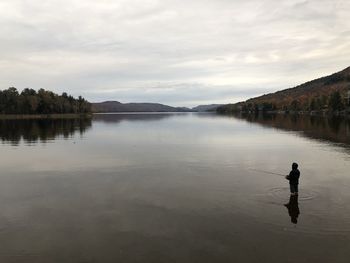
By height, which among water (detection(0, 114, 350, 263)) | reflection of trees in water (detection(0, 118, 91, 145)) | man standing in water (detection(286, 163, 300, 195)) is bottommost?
reflection of trees in water (detection(0, 118, 91, 145))

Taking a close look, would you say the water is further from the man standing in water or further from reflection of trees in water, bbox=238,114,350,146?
reflection of trees in water, bbox=238,114,350,146

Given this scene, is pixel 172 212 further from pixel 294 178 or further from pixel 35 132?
pixel 35 132

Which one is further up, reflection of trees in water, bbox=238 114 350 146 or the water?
the water

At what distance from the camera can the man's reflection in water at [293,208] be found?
1931 centimetres

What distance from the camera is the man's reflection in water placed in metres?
19.3

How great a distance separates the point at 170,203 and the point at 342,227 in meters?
9.23

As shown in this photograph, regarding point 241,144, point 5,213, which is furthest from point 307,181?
point 241,144

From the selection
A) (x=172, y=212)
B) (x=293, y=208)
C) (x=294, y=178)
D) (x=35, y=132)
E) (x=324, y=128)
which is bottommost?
(x=35, y=132)

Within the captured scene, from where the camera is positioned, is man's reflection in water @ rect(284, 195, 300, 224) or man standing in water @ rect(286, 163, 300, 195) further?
man standing in water @ rect(286, 163, 300, 195)

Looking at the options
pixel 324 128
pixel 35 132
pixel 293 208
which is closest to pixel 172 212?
pixel 293 208

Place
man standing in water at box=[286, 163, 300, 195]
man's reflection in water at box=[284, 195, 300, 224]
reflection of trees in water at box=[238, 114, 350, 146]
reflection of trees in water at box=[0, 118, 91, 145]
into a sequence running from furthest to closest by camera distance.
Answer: reflection of trees in water at box=[0, 118, 91, 145], reflection of trees in water at box=[238, 114, 350, 146], man standing in water at box=[286, 163, 300, 195], man's reflection in water at box=[284, 195, 300, 224]

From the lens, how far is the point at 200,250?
1542cm

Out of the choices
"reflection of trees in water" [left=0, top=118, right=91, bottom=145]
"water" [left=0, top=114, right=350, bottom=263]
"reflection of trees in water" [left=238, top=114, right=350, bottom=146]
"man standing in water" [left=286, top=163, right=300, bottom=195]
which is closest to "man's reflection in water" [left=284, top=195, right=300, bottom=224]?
"water" [left=0, top=114, right=350, bottom=263]

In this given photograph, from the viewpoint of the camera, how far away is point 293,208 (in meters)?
20.9
